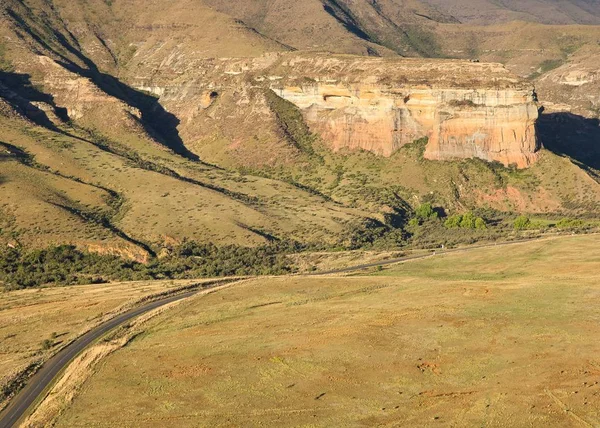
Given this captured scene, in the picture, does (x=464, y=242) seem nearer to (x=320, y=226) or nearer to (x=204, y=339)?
(x=320, y=226)

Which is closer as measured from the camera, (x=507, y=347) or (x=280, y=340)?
(x=507, y=347)

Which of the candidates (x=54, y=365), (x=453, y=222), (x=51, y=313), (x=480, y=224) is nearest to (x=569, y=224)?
(x=480, y=224)

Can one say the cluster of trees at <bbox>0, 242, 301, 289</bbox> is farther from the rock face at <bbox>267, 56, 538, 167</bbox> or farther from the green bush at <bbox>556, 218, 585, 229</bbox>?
the rock face at <bbox>267, 56, 538, 167</bbox>

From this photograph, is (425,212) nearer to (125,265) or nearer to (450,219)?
(450,219)

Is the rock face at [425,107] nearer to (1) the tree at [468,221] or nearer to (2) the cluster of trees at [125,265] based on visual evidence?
(1) the tree at [468,221]

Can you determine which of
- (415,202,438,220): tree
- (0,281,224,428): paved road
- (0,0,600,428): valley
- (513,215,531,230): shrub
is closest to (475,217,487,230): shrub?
(0,0,600,428): valley

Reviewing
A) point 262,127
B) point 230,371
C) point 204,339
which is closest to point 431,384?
point 230,371
